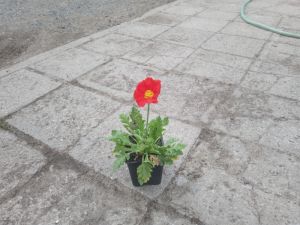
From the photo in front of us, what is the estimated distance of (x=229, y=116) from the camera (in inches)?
116

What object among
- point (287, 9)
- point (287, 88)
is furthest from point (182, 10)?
point (287, 88)

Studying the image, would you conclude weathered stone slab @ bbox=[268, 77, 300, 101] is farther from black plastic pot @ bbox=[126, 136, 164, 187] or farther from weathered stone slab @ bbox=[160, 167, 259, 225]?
black plastic pot @ bbox=[126, 136, 164, 187]

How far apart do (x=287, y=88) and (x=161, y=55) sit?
71.1 inches

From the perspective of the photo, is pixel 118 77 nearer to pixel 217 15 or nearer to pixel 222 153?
pixel 222 153

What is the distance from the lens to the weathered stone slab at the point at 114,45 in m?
4.42

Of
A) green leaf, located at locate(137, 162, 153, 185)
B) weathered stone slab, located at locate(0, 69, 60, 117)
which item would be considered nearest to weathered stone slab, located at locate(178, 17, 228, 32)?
weathered stone slab, located at locate(0, 69, 60, 117)

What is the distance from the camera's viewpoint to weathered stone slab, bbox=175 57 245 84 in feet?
12.0

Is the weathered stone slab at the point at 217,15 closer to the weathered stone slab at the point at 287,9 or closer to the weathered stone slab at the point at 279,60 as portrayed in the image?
the weathered stone slab at the point at 287,9

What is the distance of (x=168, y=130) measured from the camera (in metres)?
2.77

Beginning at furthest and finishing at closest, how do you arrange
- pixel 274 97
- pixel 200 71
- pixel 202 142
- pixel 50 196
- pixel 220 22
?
pixel 220 22
pixel 200 71
pixel 274 97
pixel 202 142
pixel 50 196

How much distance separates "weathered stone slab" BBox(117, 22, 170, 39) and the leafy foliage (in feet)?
10.7

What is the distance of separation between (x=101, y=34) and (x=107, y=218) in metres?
3.84

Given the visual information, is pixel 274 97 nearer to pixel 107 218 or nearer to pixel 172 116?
pixel 172 116

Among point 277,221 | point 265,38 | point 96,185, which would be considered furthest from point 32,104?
point 265,38
